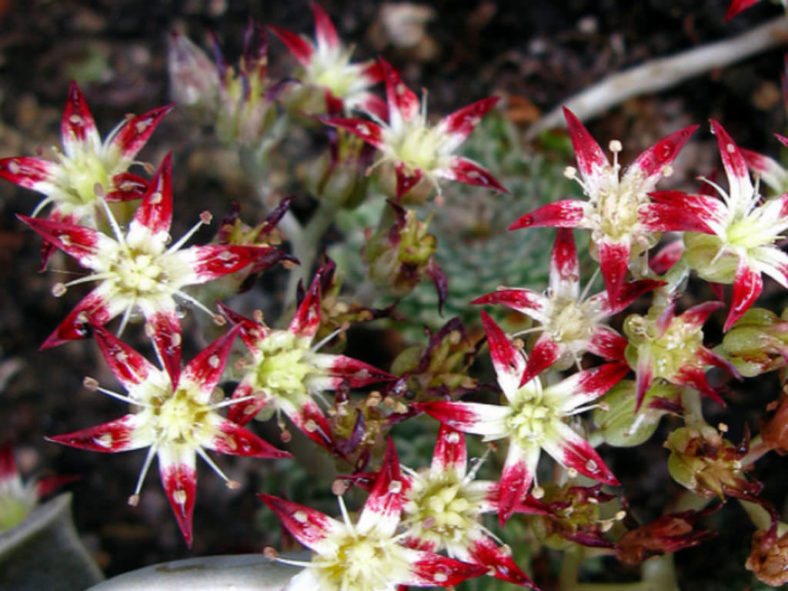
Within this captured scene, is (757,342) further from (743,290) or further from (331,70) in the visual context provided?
(331,70)

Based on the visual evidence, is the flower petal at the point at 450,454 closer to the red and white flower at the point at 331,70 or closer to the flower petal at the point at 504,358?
the flower petal at the point at 504,358

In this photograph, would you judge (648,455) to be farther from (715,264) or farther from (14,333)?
(14,333)

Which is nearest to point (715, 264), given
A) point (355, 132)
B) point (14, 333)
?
point (355, 132)

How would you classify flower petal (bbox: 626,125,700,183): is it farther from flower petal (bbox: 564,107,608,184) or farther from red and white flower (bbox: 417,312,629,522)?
red and white flower (bbox: 417,312,629,522)

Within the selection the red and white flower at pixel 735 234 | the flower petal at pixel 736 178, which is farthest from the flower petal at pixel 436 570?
the flower petal at pixel 736 178

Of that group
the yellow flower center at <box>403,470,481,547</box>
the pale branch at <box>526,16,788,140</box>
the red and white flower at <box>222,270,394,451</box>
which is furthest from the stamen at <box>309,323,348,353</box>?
the pale branch at <box>526,16,788,140</box>
